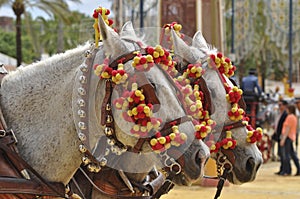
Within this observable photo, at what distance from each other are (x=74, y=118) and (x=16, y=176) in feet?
1.60

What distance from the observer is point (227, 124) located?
481cm

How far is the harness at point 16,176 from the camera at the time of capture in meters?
3.40

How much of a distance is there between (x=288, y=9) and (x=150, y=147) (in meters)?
21.1

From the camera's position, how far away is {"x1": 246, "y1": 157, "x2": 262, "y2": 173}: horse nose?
4.51 metres

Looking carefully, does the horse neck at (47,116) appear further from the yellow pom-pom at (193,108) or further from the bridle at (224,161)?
the bridle at (224,161)

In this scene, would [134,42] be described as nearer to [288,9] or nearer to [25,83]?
[25,83]

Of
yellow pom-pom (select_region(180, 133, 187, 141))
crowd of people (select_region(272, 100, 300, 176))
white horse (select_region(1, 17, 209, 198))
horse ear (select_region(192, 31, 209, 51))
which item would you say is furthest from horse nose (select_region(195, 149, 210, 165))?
crowd of people (select_region(272, 100, 300, 176))

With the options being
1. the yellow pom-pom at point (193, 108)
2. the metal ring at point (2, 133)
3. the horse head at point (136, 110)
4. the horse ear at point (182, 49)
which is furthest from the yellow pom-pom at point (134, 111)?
the horse ear at point (182, 49)

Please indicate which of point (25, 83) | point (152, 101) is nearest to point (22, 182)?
point (25, 83)

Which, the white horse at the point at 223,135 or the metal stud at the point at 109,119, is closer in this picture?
the metal stud at the point at 109,119

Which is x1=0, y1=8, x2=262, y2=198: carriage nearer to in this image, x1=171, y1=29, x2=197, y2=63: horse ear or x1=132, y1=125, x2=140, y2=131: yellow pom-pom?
x1=132, y1=125, x2=140, y2=131: yellow pom-pom

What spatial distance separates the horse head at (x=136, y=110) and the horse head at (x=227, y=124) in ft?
3.49

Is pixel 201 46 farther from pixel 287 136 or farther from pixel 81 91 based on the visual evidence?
pixel 287 136

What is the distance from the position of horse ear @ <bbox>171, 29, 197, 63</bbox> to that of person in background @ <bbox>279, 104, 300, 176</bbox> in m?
9.03
